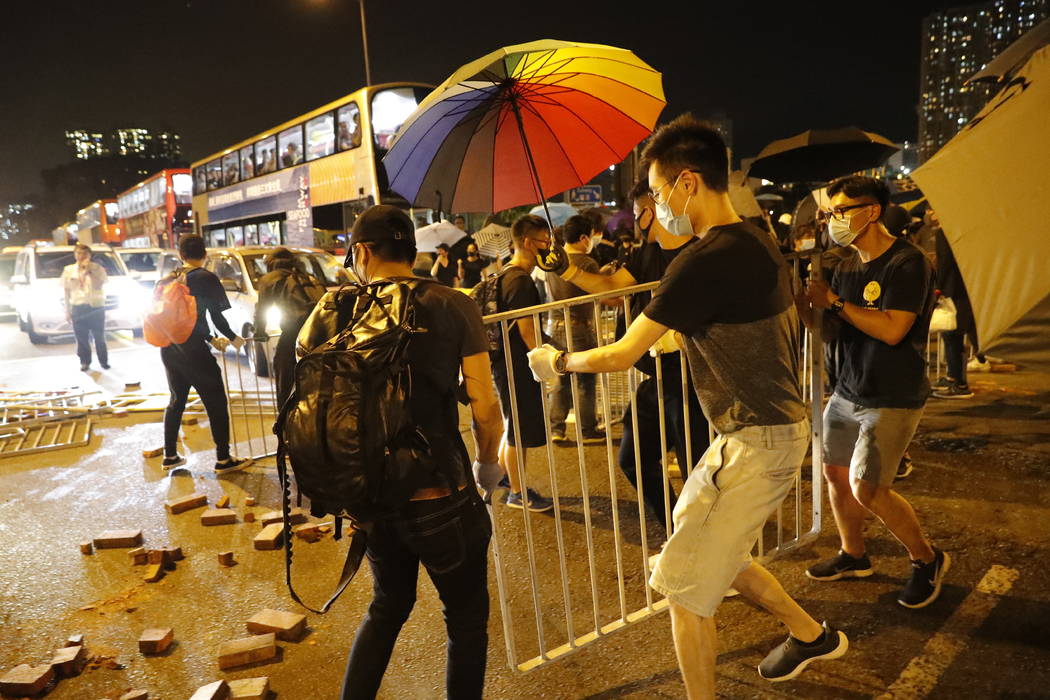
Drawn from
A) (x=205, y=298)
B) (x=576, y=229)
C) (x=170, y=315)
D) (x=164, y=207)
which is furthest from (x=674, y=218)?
(x=164, y=207)

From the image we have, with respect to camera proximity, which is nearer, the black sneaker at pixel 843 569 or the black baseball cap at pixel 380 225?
the black baseball cap at pixel 380 225

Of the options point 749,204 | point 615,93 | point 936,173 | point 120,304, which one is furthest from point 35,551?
point 120,304

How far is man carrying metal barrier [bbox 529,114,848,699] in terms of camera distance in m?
2.13

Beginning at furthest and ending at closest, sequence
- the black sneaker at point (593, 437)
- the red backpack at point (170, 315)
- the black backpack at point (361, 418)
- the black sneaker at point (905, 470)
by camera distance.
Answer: the black sneaker at point (593, 437)
the red backpack at point (170, 315)
the black sneaker at point (905, 470)
the black backpack at point (361, 418)

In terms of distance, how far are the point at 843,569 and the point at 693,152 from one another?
2514 millimetres

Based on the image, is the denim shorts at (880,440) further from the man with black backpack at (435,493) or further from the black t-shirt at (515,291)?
the black t-shirt at (515,291)

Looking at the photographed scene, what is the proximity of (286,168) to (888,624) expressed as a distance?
1519cm

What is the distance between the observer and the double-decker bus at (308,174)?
1268cm

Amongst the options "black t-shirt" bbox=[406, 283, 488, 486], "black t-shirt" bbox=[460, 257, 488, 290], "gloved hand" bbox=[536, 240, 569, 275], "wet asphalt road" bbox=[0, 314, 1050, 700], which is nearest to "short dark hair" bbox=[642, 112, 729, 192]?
"black t-shirt" bbox=[406, 283, 488, 486]

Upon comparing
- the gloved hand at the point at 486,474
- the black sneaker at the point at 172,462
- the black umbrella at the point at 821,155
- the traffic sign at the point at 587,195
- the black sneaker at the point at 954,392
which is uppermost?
the traffic sign at the point at 587,195

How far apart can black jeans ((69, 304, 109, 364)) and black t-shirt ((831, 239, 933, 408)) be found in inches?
427

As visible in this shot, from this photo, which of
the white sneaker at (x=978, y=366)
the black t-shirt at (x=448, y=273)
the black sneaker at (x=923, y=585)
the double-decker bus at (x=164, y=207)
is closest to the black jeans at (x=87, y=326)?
the black t-shirt at (x=448, y=273)

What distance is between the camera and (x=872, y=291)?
3.20 metres

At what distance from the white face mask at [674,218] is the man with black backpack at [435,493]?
2.40ft
